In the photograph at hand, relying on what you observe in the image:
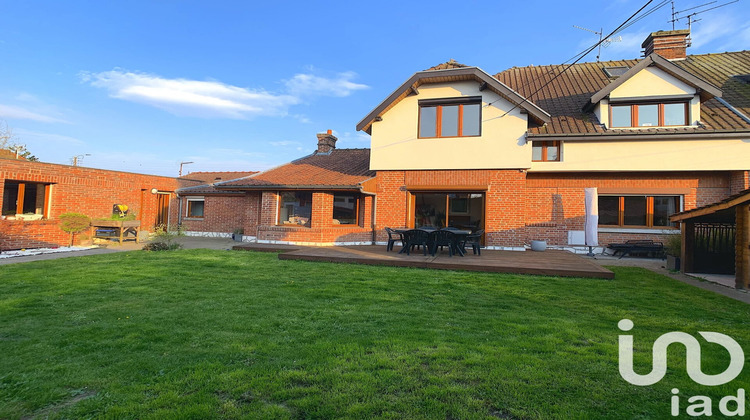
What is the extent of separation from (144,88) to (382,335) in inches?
837

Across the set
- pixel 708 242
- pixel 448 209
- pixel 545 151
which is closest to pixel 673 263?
pixel 708 242

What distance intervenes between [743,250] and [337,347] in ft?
29.1

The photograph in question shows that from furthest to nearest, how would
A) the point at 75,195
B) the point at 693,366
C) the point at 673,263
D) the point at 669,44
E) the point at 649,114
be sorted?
the point at 669,44, the point at 75,195, the point at 649,114, the point at 673,263, the point at 693,366

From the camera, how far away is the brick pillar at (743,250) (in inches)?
282

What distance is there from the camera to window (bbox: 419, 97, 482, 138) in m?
13.0

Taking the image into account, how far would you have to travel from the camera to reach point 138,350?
344 centimetres

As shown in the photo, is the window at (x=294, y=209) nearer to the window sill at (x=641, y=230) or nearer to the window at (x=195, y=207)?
the window at (x=195, y=207)

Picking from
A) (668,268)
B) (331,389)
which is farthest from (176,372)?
(668,268)

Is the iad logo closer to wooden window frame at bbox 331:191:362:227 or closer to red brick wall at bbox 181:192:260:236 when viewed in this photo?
wooden window frame at bbox 331:191:362:227

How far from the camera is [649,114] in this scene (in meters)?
12.9

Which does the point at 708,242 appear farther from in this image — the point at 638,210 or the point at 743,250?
the point at 638,210

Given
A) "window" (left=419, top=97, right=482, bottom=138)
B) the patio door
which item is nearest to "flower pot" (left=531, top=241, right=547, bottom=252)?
the patio door

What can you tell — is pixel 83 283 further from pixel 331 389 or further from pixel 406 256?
pixel 406 256

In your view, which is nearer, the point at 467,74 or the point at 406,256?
the point at 406,256
